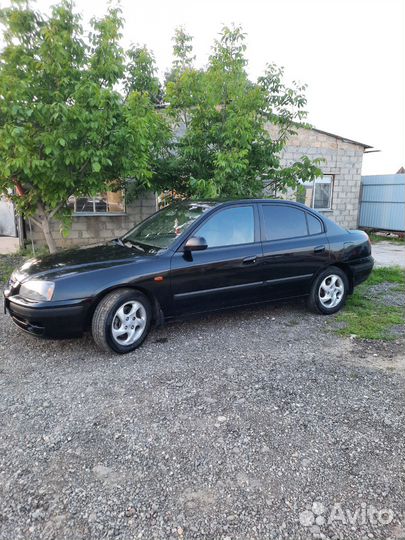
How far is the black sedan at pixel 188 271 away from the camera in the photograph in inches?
138

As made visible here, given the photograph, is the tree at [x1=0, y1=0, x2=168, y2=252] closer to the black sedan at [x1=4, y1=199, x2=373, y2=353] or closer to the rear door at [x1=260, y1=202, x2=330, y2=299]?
the black sedan at [x1=4, y1=199, x2=373, y2=353]

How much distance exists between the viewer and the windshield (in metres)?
4.16

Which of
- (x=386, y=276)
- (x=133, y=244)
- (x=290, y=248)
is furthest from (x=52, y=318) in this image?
(x=386, y=276)

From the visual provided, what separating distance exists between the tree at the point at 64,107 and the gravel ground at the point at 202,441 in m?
2.64

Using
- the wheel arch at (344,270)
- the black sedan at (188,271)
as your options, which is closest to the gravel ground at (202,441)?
the black sedan at (188,271)

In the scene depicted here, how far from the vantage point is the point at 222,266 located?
4117mm

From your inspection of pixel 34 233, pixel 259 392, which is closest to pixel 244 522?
pixel 259 392

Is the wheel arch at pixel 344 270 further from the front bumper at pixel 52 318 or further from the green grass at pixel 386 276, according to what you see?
the front bumper at pixel 52 318

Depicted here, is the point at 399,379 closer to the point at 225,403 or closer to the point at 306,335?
the point at 306,335

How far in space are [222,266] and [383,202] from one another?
1133 centimetres

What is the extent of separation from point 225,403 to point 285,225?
8.28 ft

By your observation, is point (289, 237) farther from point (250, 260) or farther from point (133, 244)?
point (133, 244)

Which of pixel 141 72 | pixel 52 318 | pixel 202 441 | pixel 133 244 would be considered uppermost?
pixel 141 72

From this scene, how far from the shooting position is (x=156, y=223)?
4707 millimetres
